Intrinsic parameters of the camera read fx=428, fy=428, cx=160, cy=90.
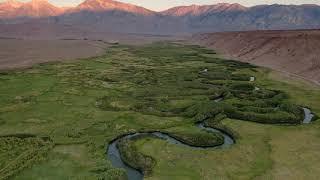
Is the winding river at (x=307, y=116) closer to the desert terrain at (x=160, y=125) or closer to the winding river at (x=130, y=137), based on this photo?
the desert terrain at (x=160, y=125)

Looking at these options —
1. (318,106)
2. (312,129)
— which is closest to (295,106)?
(318,106)

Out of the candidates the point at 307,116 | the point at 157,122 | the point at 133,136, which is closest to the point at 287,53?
the point at 307,116

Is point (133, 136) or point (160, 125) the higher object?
point (160, 125)

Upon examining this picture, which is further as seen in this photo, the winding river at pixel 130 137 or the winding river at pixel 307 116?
the winding river at pixel 307 116

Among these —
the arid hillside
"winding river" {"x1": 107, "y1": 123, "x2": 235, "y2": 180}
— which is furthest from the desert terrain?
the arid hillside

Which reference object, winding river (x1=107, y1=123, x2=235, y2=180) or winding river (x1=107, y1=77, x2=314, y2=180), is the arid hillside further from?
winding river (x1=107, y1=123, x2=235, y2=180)

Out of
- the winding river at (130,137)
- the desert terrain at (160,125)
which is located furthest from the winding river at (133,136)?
the desert terrain at (160,125)

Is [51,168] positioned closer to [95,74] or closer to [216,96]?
[216,96]

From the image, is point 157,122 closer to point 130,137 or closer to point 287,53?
point 130,137
